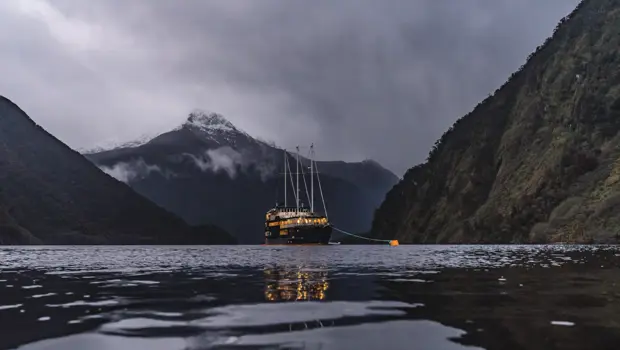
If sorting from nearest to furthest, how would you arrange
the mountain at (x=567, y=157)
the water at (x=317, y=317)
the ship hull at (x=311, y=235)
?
the water at (x=317, y=317) → the mountain at (x=567, y=157) → the ship hull at (x=311, y=235)

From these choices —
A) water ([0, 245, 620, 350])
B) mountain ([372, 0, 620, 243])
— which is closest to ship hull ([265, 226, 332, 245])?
mountain ([372, 0, 620, 243])

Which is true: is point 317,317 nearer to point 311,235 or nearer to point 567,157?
point 567,157

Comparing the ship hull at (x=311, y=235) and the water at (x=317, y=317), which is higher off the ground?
the ship hull at (x=311, y=235)

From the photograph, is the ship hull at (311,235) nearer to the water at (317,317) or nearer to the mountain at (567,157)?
the mountain at (567,157)

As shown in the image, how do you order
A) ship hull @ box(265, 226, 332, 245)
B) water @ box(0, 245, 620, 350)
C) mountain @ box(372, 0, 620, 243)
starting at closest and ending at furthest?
water @ box(0, 245, 620, 350) → mountain @ box(372, 0, 620, 243) → ship hull @ box(265, 226, 332, 245)

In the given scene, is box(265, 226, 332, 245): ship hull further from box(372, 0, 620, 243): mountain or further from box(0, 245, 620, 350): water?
box(0, 245, 620, 350): water

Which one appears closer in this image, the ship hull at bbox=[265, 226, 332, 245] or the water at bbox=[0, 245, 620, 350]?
the water at bbox=[0, 245, 620, 350]

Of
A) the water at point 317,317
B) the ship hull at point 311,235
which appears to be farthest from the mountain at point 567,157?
the water at point 317,317

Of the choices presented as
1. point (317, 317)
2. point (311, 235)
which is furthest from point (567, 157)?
point (317, 317)

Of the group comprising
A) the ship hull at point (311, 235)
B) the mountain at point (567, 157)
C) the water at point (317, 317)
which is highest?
the mountain at point (567, 157)

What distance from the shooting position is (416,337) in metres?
11.8

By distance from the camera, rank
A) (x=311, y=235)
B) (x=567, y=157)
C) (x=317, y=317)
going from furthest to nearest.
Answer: (x=311, y=235)
(x=567, y=157)
(x=317, y=317)

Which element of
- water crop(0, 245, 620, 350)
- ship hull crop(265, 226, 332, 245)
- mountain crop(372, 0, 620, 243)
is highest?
mountain crop(372, 0, 620, 243)

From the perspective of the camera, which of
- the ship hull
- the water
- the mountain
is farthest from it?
the ship hull
